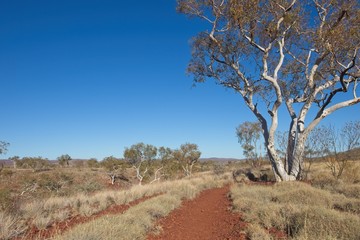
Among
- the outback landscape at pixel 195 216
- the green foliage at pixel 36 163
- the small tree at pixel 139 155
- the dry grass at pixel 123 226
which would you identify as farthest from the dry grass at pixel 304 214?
the green foliage at pixel 36 163

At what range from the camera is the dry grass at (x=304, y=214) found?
20.4ft

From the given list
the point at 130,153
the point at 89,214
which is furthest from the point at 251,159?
the point at 89,214

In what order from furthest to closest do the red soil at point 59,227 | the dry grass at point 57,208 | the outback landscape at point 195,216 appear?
the dry grass at point 57,208, the red soil at point 59,227, the outback landscape at point 195,216

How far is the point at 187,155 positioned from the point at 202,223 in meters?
33.8

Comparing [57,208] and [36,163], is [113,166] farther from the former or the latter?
[57,208]

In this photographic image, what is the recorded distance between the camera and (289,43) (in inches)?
738

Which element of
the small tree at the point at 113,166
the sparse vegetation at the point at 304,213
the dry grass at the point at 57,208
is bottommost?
the sparse vegetation at the point at 304,213

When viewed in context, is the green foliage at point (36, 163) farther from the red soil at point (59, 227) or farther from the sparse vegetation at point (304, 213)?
the sparse vegetation at point (304, 213)

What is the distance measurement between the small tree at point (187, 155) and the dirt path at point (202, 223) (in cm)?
2960

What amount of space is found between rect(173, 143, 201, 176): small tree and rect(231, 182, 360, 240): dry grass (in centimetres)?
2978

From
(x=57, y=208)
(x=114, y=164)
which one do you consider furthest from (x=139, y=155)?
(x=57, y=208)

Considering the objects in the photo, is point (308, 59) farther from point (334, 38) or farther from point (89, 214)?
point (89, 214)

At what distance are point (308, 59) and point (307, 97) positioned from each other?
249 cm

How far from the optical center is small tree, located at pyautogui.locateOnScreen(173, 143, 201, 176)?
43.0 meters
